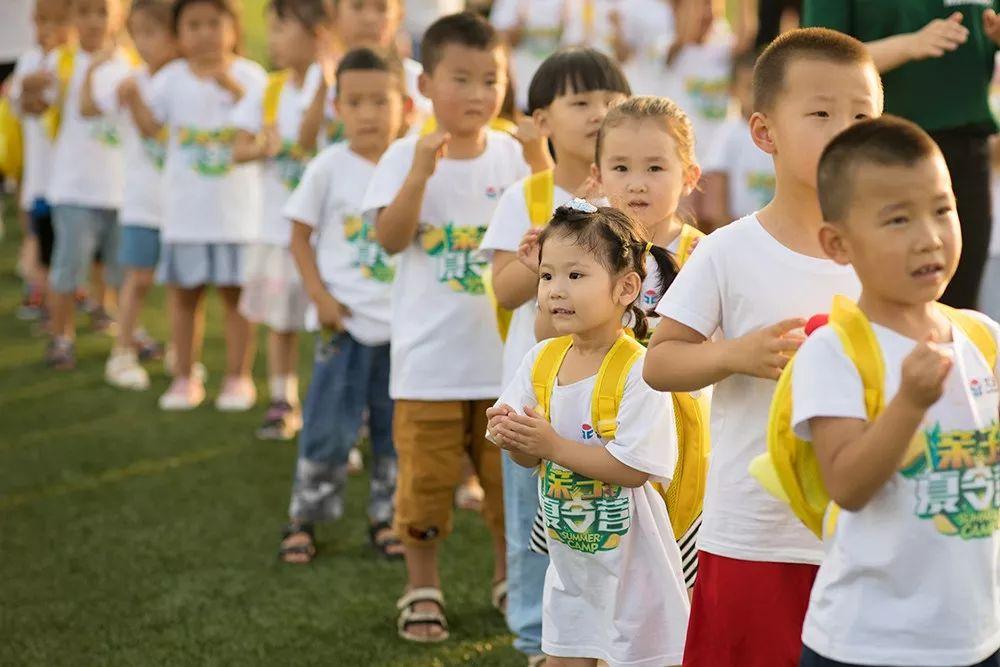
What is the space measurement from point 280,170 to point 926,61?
3.46 meters

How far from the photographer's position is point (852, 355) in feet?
7.30

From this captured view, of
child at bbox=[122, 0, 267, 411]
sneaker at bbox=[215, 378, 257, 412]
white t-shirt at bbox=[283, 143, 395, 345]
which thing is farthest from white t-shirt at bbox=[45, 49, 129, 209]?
white t-shirt at bbox=[283, 143, 395, 345]

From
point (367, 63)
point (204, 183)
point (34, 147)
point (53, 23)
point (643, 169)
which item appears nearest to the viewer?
point (643, 169)

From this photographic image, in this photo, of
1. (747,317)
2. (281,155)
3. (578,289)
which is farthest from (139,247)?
Answer: (747,317)

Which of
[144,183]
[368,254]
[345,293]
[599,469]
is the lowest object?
[599,469]

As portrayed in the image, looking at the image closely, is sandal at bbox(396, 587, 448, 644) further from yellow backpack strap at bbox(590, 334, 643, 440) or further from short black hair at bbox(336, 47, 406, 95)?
short black hair at bbox(336, 47, 406, 95)

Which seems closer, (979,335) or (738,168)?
(979,335)

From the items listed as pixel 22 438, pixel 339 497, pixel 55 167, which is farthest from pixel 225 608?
pixel 55 167

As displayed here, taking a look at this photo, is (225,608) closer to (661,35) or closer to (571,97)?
(571,97)

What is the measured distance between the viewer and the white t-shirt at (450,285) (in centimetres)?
420

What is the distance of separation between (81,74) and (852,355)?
21.7ft

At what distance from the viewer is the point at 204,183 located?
7.10 m

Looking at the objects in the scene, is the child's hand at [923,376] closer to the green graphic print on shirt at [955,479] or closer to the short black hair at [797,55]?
the green graphic print on shirt at [955,479]

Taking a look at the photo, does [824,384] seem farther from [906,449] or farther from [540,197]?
[540,197]
